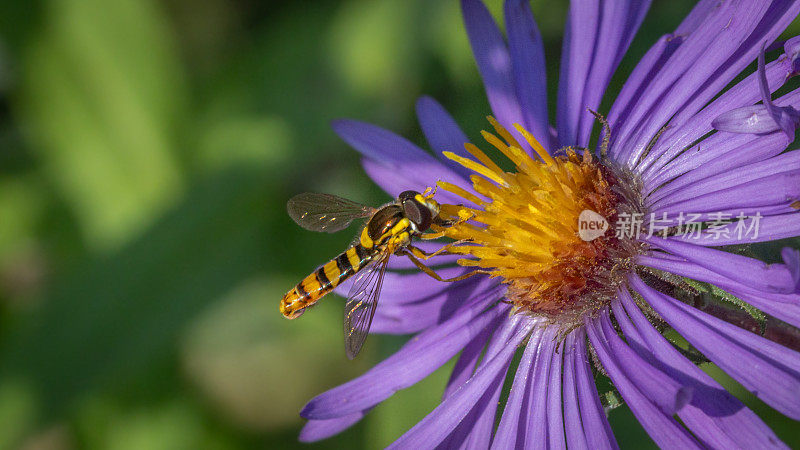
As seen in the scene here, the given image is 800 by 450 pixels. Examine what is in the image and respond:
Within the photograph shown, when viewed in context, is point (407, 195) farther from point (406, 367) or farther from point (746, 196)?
point (746, 196)

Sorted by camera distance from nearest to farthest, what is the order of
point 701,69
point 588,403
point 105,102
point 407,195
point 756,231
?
point 756,231 < point 588,403 < point 701,69 < point 407,195 < point 105,102

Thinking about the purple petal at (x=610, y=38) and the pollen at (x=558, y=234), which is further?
the purple petal at (x=610, y=38)

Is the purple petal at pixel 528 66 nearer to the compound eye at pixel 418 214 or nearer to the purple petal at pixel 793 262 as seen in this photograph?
the compound eye at pixel 418 214

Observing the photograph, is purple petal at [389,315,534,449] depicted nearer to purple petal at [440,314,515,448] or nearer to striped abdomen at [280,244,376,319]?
purple petal at [440,314,515,448]

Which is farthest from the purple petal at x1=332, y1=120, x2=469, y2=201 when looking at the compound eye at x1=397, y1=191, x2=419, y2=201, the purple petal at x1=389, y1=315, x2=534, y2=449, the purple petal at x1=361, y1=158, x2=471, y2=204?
the purple petal at x1=389, y1=315, x2=534, y2=449

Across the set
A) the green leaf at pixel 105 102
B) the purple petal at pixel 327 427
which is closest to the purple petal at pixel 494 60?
the purple petal at pixel 327 427

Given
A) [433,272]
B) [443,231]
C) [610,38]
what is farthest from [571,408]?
[610,38]
